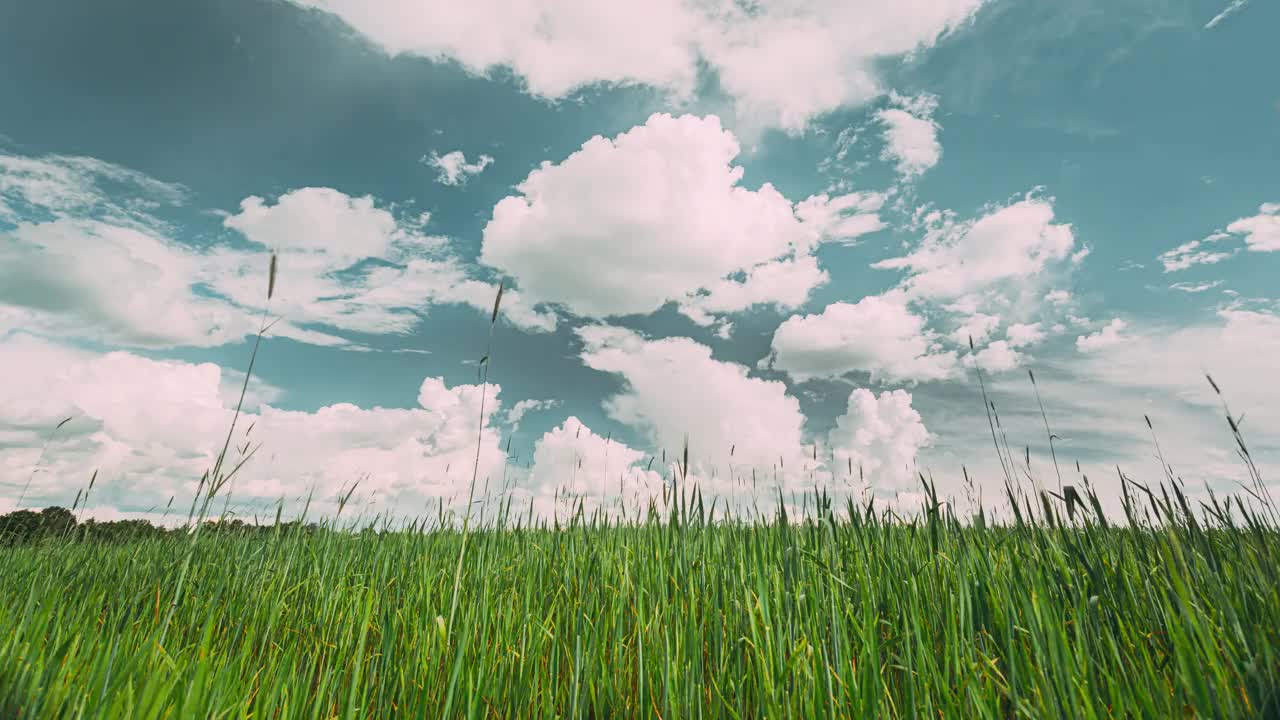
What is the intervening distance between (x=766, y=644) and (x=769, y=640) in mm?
99

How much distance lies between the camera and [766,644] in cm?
226

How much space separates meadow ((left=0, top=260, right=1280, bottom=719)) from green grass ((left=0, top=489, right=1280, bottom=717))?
0.7 inches

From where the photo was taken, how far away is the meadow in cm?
194

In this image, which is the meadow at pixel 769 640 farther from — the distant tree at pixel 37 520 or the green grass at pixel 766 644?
the distant tree at pixel 37 520

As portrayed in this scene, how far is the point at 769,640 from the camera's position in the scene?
2174 mm

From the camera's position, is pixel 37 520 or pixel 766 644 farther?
pixel 37 520

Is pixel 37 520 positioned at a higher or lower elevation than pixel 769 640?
higher

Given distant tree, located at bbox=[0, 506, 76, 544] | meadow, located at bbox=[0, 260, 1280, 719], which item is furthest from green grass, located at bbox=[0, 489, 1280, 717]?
distant tree, located at bbox=[0, 506, 76, 544]

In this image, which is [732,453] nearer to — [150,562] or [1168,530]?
[1168,530]

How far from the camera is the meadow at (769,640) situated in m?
1.94

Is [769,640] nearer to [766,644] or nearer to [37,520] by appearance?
[766,644]

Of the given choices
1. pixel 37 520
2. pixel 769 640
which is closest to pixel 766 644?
pixel 769 640

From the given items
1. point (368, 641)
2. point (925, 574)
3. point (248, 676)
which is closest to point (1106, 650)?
point (925, 574)

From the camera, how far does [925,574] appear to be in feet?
9.82
